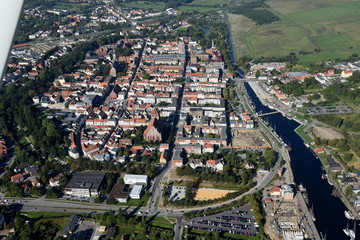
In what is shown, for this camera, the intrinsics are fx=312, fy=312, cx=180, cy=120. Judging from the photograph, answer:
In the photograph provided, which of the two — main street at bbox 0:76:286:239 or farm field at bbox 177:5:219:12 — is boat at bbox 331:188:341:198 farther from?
farm field at bbox 177:5:219:12

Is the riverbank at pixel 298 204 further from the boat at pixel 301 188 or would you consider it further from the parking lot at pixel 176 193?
the parking lot at pixel 176 193

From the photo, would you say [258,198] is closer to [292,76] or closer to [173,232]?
[173,232]

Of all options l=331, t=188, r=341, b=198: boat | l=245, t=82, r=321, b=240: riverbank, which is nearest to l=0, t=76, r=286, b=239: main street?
l=245, t=82, r=321, b=240: riverbank

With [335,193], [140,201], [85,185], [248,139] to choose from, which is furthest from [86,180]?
[335,193]

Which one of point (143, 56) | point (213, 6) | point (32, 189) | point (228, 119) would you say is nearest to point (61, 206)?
point (32, 189)

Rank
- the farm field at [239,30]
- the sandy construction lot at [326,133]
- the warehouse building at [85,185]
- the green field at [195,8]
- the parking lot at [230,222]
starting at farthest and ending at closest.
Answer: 1. the green field at [195,8]
2. the farm field at [239,30]
3. the sandy construction lot at [326,133]
4. the warehouse building at [85,185]
5. the parking lot at [230,222]

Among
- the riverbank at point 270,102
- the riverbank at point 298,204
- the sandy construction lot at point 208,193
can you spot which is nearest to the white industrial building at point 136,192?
the sandy construction lot at point 208,193

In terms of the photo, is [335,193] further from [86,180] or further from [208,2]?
[208,2]
